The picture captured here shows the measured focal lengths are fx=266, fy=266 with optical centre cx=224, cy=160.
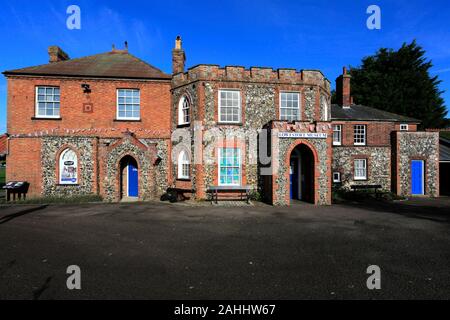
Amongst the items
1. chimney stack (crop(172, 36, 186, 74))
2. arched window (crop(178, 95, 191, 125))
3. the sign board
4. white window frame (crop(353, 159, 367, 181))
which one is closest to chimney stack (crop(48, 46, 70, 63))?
chimney stack (crop(172, 36, 186, 74))

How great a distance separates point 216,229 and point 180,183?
314 inches

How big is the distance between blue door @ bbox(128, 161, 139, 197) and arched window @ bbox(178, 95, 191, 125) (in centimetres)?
410

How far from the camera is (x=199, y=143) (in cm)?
1583

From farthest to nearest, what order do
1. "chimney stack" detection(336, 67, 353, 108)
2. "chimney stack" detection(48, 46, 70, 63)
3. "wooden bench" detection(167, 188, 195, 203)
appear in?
"chimney stack" detection(336, 67, 353, 108) < "chimney stack" detection(48, 46, 70, 63) < "wooden bench" detection(167, 188, 195, 203)

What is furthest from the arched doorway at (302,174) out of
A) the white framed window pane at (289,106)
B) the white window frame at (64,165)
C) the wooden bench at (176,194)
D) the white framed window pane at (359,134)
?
the white window frame at (64,165)

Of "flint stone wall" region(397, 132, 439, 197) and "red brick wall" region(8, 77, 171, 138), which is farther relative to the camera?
"flint stone wall" region(397, 132, 439, 197)

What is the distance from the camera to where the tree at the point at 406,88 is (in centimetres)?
3834

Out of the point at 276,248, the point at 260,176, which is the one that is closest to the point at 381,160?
the point at 260,176

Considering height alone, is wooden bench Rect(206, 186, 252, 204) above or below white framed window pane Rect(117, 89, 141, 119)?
below

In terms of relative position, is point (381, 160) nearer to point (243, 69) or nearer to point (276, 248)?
point (243, 69)

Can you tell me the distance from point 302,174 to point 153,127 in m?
9.88

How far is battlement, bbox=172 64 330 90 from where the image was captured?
629 inches

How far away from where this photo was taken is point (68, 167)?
16297 mm

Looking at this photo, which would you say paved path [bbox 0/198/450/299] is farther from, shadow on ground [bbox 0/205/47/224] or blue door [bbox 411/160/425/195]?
blue door [bbox 411/160/425/195]
